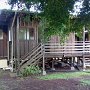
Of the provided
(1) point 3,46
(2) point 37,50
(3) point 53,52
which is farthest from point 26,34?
(1) point 3,46

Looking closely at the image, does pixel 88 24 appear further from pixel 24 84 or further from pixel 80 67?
pixel 80 67

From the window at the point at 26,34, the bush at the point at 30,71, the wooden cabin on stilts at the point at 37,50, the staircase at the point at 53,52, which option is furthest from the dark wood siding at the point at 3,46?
the bush at the point at 30,71

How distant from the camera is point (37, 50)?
61.1 ft

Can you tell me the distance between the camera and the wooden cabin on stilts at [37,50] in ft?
60.8

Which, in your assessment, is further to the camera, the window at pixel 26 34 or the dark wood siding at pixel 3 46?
the dark wood siding at pixel 3 46

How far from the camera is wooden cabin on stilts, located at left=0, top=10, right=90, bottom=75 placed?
18.5 m

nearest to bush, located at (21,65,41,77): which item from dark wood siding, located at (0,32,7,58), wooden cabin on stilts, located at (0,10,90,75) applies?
wooden cabin on stilts, located at (0,10,90,75)

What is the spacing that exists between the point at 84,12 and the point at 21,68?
9.91 m

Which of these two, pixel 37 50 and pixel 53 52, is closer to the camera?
pixel 37 50

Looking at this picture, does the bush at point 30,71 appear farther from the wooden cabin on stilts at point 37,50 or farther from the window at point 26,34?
the window at point 26,34

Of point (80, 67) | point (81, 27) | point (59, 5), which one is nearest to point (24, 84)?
point (81, 27)

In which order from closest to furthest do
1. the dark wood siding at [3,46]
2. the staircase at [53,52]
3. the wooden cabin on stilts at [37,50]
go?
the staircase at [53,52]
the wooden cabin on stilts at [37,50]
the dark wood siding at [3,46]

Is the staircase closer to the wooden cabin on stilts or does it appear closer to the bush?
the wooden cabin on stilts

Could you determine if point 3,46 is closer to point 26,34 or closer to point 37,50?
point 26,34
